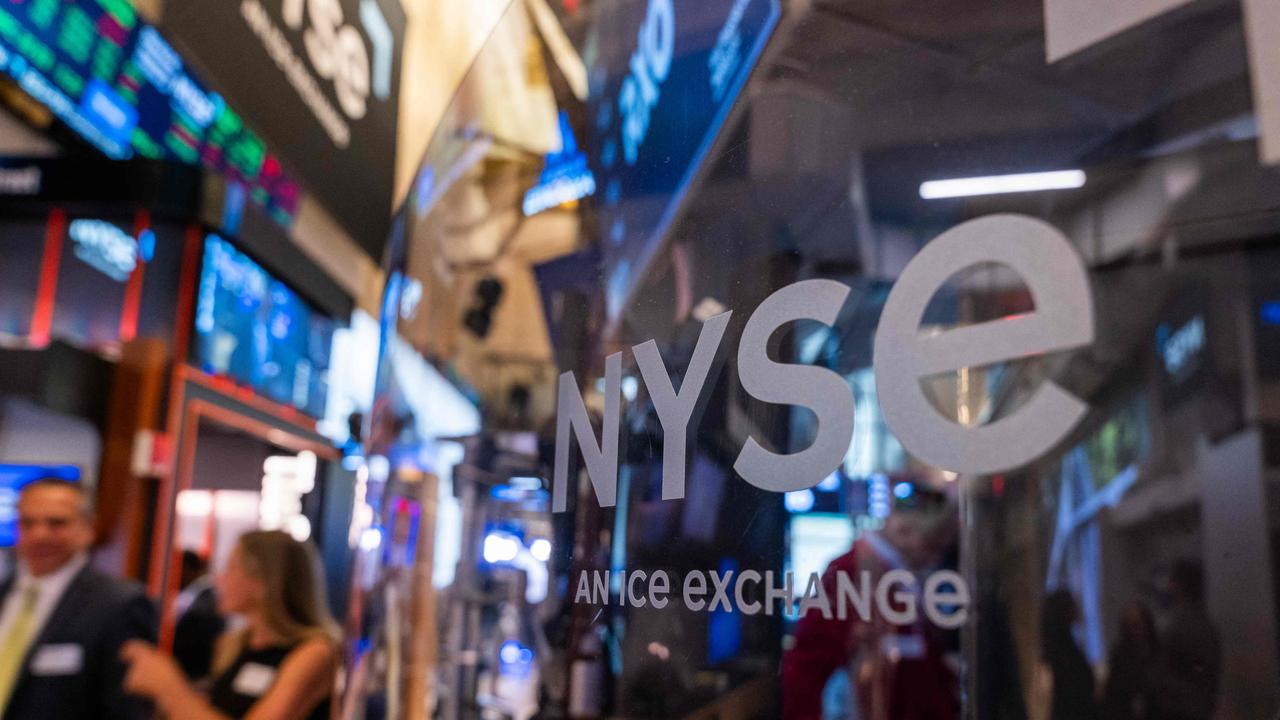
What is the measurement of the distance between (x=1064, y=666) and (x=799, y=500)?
204mm

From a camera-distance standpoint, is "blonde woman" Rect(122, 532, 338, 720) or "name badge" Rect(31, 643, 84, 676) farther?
"name badge" Rect(31, 643, 84, 676)

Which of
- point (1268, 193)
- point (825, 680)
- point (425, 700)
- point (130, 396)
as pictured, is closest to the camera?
point (1268, 193)

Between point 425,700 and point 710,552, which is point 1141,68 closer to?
point 710,552

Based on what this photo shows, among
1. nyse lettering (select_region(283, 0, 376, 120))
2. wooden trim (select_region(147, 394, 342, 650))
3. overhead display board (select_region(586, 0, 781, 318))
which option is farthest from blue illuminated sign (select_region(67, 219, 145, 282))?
overhead display board (select_region(586, 0, 781, 318))

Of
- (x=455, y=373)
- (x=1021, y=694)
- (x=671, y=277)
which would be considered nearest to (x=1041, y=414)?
(x=1021, y=694)

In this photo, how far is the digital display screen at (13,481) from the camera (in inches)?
170

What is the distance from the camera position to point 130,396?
4.69 m

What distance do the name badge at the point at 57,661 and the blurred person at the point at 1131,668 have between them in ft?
8.83

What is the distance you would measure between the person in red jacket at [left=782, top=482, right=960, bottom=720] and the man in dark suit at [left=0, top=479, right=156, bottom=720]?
2.44 metres

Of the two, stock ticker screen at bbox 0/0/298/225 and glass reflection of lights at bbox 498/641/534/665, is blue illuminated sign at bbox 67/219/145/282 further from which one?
glass reflection of lights at bbox 498/641/534/665

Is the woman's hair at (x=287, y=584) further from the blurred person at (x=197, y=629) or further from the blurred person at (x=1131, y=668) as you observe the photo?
the blurred person at (x=197, y=629)

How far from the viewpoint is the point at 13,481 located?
4.41 m

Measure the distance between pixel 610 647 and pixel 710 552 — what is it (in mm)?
161

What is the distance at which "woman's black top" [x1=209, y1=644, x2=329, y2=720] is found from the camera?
2289 millimetres
